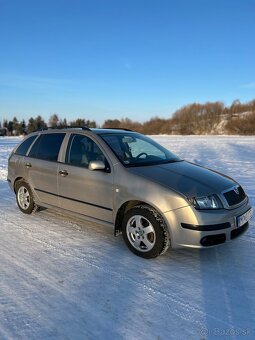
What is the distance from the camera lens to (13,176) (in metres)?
6.80

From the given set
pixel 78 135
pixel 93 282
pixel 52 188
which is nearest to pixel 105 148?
pixel 78 135

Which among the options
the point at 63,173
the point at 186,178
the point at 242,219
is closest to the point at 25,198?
the point at 63,173

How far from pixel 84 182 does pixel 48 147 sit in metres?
1.30

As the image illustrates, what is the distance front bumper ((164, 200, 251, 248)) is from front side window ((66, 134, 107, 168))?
140 cm

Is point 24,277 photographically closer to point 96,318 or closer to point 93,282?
point 93,282

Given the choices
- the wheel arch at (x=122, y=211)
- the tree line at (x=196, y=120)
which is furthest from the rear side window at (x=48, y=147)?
the tree line at (x=196, y=120)

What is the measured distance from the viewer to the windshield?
505 cm

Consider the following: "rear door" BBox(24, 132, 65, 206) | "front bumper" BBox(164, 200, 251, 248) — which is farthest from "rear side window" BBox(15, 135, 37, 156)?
"front bumper" BBox(164, 200, 251, 248)

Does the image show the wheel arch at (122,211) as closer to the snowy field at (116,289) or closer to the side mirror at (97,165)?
the snowy field at (116,289)

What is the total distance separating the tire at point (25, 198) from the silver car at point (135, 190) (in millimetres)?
41

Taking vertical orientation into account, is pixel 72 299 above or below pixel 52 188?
below

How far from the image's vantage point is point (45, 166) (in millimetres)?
5844

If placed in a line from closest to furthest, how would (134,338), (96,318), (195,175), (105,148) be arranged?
(134,338)
(96,318)
(195,175)
(105,148)

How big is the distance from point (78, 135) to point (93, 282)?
2494 millimetres
